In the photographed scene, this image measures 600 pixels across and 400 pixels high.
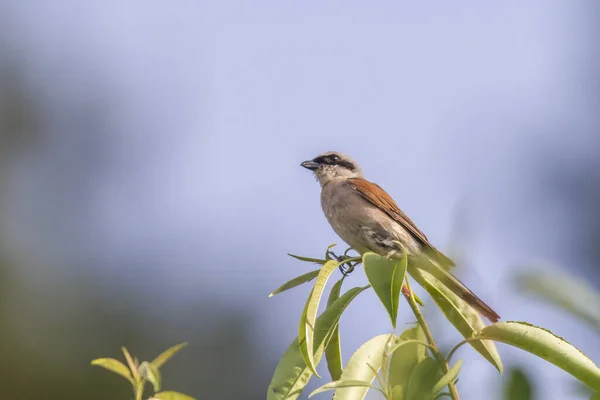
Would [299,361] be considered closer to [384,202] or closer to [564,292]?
[564,292]

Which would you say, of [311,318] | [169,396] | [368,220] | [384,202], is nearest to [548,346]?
[311,318]

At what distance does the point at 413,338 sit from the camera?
184cm

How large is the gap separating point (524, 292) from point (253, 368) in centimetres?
1223

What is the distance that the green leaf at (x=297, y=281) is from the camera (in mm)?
1983

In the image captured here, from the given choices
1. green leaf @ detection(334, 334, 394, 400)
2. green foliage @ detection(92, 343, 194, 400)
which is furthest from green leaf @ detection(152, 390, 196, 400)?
green leaf @ detection(334, 334, 394, 400)

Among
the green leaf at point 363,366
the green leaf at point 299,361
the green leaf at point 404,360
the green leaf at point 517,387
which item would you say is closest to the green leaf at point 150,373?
the green leaf at point 299,361

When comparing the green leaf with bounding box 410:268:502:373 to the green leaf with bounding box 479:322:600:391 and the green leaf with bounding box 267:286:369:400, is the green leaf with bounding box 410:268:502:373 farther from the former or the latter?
the green leaf with bounding box 267:286:369:400

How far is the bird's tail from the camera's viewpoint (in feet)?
6.86

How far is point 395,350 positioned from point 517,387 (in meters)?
0.41

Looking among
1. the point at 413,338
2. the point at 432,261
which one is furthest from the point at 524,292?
the point at 432,261

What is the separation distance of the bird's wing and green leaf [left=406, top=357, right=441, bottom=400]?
2248 millimetres

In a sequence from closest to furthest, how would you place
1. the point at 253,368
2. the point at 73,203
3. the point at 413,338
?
the point at 413,338 → the point at 253,368 → the point at 73,203

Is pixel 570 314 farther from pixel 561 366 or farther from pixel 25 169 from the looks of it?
pixel 25 169

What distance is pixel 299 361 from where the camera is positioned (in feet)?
6.11
